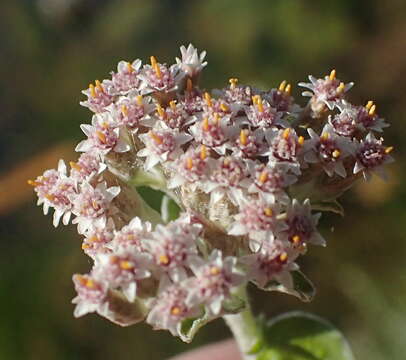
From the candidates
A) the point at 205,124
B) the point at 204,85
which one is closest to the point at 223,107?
the point at 205,124

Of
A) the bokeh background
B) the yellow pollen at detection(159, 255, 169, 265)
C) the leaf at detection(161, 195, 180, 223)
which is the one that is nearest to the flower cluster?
the yellow pollen at detection(159, 255, 169, 265)

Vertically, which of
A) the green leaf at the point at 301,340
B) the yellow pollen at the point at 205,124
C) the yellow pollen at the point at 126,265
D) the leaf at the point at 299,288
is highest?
the yellow pollen at the point at 205,124

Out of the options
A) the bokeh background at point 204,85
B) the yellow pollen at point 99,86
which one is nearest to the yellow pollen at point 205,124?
the yellow pollen at point 99,86

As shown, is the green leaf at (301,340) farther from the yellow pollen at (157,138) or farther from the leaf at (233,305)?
the yellow pollen at (157,138)

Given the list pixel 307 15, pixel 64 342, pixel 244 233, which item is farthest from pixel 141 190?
pixel 307 15

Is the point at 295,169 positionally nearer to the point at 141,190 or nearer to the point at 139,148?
the point at 139,148

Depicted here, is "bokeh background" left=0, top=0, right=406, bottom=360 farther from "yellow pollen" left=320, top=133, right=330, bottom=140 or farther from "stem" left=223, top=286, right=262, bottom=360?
"yellow pollen" left=320, top=133, right=330, bottom=140
